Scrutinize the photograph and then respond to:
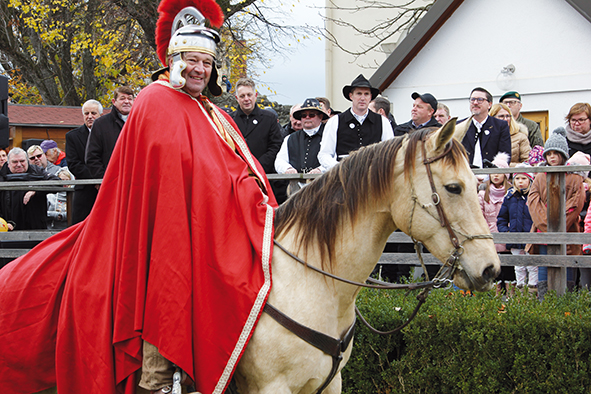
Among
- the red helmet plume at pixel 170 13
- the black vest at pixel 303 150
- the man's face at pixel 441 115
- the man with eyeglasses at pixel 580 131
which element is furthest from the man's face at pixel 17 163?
the man with eyeglasses at pixel 580 131

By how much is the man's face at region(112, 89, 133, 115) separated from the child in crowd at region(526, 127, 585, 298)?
479cm

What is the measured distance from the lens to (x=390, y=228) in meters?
3.07

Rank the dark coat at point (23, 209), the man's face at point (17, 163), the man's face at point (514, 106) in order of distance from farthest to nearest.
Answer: the man's face at point (17, 163) < the man's face at point (514, 106) < the dark coat at point (23, 209)

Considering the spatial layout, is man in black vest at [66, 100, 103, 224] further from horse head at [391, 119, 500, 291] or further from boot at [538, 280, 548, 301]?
boot at [538, 280, 548, 301]

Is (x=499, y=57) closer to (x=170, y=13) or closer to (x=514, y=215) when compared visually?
(x=514, y=215)

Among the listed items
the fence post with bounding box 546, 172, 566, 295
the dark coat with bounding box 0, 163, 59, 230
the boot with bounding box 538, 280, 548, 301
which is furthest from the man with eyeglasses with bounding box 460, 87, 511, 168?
the dark coat with bounding box 0, 163, 59, 230

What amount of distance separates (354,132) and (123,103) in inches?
→ 113

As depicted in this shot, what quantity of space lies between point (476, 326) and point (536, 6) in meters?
9.92

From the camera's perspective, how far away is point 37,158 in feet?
29.9

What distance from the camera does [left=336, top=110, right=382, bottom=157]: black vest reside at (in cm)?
633

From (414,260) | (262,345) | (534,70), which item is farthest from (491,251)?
(534,70)

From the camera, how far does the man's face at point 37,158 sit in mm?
9039

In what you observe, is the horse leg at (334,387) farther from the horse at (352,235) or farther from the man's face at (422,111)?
the man's face at (422,111)

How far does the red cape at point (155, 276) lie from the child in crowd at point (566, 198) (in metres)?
3.77
